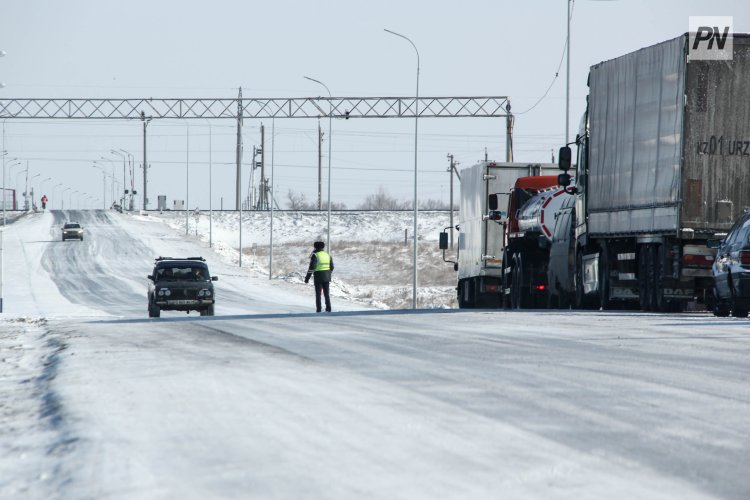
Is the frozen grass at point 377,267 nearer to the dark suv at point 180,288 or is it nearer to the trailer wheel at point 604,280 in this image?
the dark suv at point 180,288

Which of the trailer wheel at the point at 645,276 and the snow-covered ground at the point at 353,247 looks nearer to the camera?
the trailer wheel at the point at 645,276

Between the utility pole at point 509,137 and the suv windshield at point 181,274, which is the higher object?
the utility pole at point 509,137

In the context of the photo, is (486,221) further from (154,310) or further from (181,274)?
(154,310)

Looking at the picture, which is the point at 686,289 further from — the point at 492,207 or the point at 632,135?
the point at 492,207

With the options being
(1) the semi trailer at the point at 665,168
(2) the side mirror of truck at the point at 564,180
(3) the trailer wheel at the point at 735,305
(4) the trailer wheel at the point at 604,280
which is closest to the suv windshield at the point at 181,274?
(2) the side mirror of truck at the point at 564,180

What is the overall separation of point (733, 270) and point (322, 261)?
1060cm

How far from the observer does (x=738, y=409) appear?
909 cm

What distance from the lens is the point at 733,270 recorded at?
2155 centimetres

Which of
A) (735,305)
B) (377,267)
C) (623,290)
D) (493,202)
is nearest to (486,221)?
(493,202)

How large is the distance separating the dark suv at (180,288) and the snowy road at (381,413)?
1803cm

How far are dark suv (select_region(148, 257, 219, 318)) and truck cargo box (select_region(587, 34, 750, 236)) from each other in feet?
49.8

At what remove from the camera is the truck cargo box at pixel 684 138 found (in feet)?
73.9

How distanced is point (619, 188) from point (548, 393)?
53.9ft

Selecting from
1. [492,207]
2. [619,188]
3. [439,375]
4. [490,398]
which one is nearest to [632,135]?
[619,188]
